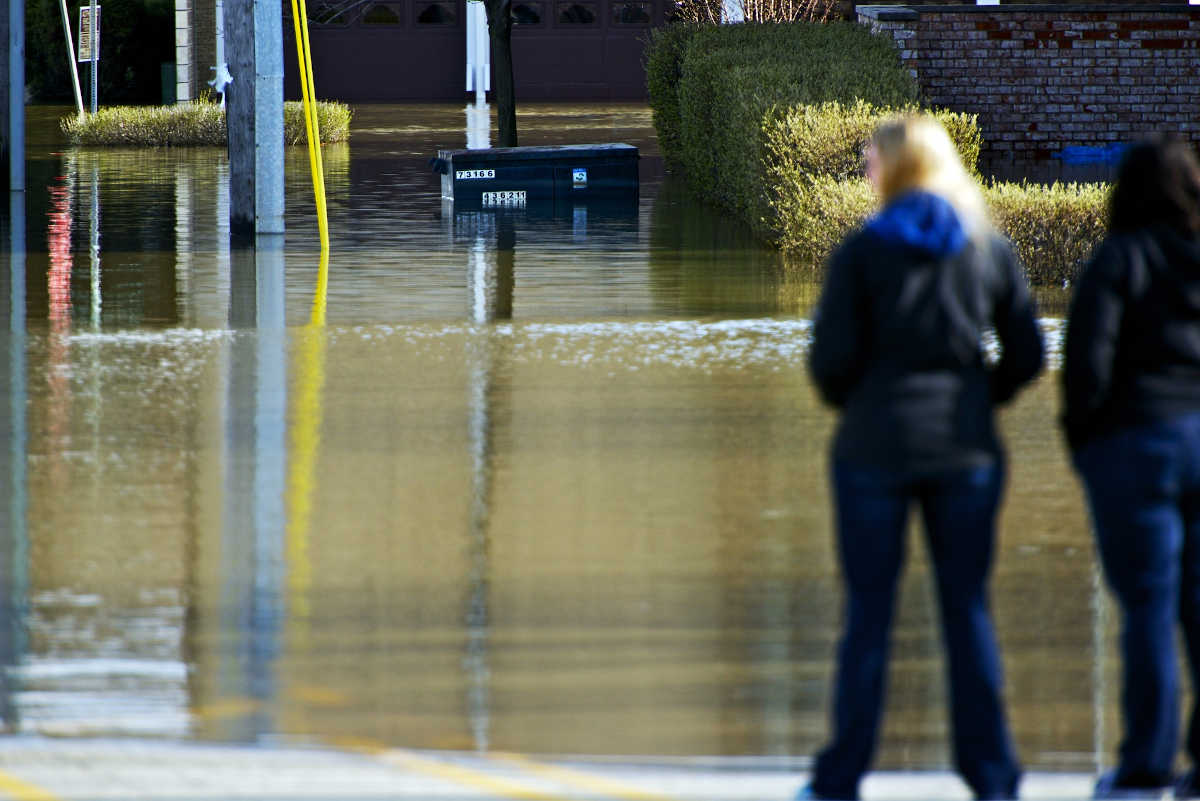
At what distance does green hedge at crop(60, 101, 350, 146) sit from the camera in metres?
27.1

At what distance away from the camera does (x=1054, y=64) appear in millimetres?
23688

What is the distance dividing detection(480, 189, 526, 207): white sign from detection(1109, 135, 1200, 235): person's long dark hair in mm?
14599

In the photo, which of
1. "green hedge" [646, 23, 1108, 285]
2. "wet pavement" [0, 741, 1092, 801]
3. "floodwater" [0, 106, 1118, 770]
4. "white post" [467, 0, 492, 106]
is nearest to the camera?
"wet pavement" [0, 741, 1092, 801]

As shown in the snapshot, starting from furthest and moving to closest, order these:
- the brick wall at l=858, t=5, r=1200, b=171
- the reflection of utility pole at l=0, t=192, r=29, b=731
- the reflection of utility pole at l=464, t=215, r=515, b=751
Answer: the brick wall at l=858, t=5, r=1200, b=171
the reflection of utility pole at l=0, t=192, r=29, b=731
the reflection of utility pole at l=464, t=215, r=515, b=751

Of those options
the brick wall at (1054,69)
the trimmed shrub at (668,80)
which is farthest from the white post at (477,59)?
the brick wall at (1054,69)

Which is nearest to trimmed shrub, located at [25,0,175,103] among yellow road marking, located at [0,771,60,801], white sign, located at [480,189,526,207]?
white sign, located at [480,189,526,207]

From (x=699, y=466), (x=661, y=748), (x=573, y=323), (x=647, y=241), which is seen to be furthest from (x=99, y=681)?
(x=647, y=241)

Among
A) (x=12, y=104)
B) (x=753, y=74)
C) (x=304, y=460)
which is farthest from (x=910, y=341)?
(x=12, y=104)

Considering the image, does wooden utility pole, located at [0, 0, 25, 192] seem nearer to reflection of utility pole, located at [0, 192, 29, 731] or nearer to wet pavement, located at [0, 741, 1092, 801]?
reflection of utility pole, located at [0, 192, 29, 731]

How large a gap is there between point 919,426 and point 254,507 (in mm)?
3704

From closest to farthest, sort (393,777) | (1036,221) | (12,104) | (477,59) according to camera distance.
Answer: (393,777)
(1036,221)
(12,104)
(477,59)

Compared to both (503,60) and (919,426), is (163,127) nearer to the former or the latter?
(503,60)

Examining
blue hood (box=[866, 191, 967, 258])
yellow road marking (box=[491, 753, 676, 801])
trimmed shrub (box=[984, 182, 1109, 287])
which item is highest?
blue hood (box=[866, 191, 967, 258])

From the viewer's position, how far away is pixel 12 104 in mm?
19672
